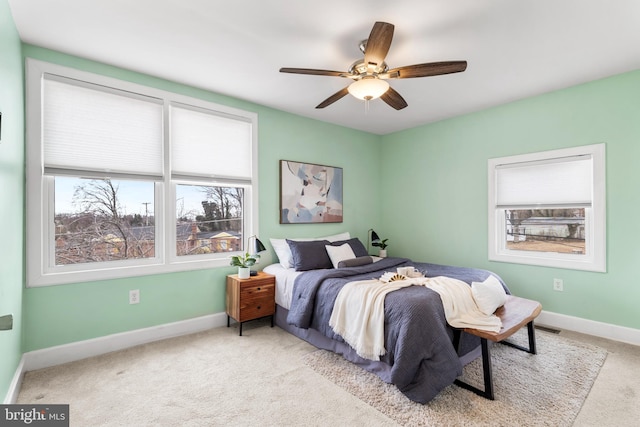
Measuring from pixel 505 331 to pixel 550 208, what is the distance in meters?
2.08

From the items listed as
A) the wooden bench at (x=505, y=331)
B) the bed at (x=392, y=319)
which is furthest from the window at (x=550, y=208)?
the wooden bench at (x=505, y=331)

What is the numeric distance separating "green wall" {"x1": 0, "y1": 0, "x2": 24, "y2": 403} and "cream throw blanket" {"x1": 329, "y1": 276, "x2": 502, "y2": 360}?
213 centimetres

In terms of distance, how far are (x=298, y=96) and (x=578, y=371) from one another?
356cm

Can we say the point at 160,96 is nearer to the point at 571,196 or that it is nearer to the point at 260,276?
the point at 260,276

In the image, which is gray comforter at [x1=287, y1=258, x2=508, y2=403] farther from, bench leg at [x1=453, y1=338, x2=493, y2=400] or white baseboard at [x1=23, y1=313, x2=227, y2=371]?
white baseboard at [x1=23, y1=313, x2=227, y2=371]

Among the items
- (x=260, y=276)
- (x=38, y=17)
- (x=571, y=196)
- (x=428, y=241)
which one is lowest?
(x=260, y=276)

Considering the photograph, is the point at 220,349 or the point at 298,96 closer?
the point at 220,349

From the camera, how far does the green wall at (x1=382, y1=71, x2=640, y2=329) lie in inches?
113

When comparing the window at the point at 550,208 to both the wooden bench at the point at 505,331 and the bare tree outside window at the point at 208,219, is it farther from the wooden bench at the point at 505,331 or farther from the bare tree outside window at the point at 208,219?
the bare tree outside window at the point at 208,219

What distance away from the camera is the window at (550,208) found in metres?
3.05

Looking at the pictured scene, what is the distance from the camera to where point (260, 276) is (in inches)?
131

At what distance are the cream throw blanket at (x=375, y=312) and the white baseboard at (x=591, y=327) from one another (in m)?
1.55

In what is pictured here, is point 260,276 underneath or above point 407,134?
underneath

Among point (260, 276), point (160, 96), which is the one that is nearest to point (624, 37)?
point (260, 276)
